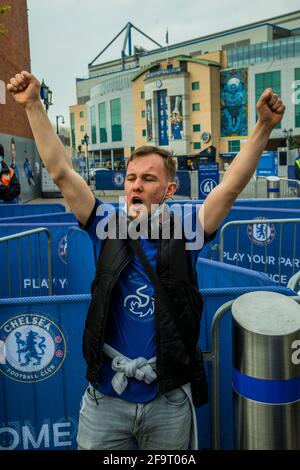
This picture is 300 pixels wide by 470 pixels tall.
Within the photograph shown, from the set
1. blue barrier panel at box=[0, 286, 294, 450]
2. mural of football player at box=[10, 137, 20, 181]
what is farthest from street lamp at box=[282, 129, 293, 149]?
blue barrier panel at box=[0, 286, 294, 450]

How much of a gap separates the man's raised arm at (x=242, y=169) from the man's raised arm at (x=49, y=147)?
589 mm

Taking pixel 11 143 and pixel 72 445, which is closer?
pixel 72 445

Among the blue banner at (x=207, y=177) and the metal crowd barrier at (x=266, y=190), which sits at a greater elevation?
the blue banner at (x=207, y=177)

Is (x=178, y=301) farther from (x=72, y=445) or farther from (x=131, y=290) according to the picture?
(x=72, y=445)

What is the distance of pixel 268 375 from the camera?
2379 mm

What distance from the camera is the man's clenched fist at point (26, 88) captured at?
211 cm

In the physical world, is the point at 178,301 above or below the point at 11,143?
below

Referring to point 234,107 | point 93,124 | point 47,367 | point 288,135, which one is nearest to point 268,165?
point 47,367

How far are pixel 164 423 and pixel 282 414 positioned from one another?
2.34ft

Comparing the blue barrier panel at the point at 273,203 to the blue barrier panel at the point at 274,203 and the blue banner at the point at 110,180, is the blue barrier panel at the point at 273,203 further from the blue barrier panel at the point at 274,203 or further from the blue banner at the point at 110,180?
the blue banner at the point at 110,180

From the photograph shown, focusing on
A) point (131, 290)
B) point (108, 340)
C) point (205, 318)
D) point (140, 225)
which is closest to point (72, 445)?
point (205, 318)

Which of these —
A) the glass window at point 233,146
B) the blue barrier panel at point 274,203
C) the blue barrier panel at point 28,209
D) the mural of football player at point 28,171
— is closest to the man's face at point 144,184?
the blue barrier panel at point 274,203

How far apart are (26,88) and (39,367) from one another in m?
1.89

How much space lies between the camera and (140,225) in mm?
2102
